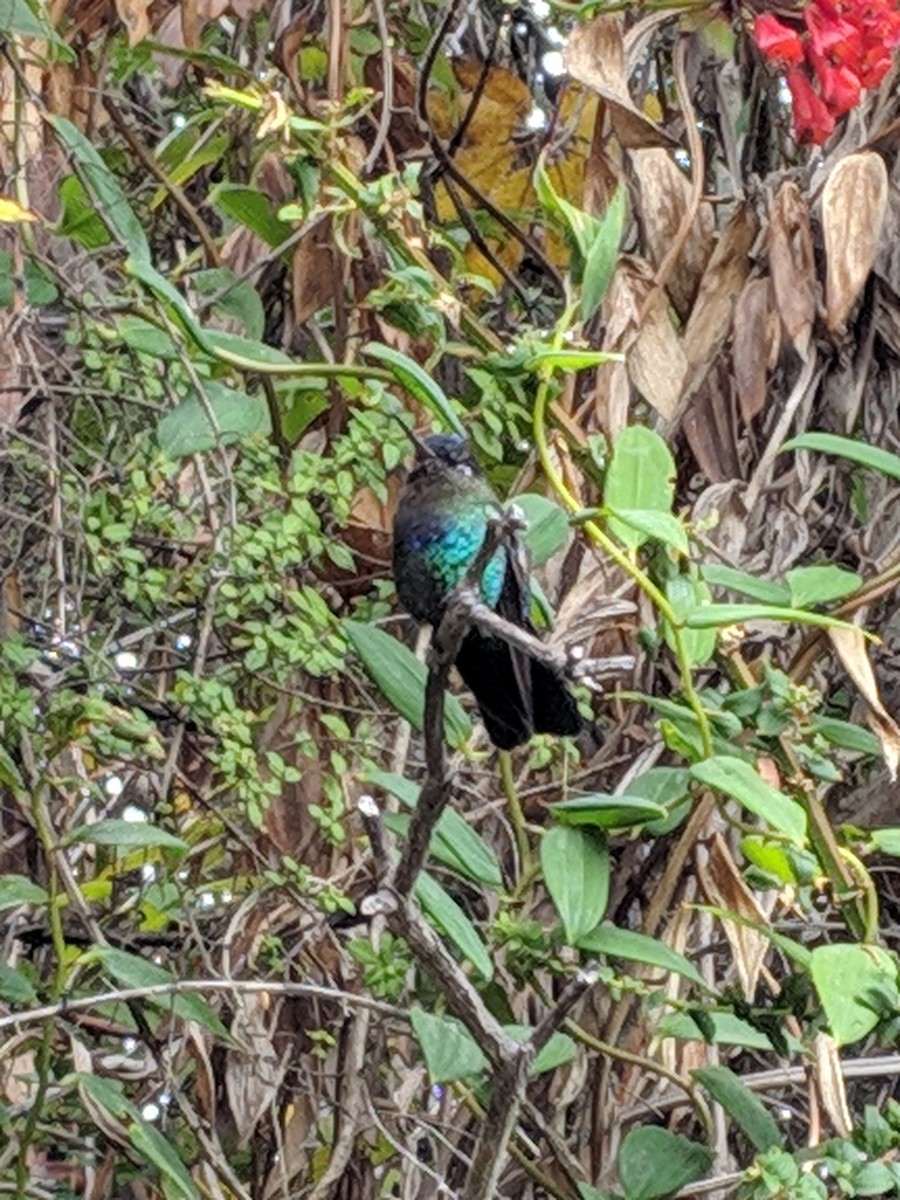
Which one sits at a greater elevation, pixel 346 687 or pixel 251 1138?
pixel 346 687

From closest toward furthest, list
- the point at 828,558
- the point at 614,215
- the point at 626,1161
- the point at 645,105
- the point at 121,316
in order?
1. the point at 614,215
2. the point at 626,1161
3. the point at 121,316
4. the point at 828,558
5. the point at 645,105

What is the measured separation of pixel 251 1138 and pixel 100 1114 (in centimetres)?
28

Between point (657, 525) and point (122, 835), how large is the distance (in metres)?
0.57

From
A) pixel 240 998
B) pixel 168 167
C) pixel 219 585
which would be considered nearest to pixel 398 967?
pixel 240 998

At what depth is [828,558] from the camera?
2.40m

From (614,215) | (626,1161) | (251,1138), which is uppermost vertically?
(614,215)

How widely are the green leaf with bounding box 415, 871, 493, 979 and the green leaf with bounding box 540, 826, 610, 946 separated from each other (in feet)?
0.23

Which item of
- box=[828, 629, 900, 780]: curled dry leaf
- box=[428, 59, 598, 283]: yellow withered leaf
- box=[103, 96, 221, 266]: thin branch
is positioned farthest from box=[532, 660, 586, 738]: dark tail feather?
box=[428, 59, 598, 283]: yellow withered leaf

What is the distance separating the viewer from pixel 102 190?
→ 2.01 meters

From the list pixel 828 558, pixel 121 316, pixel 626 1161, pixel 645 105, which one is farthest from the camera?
pixel 645 105

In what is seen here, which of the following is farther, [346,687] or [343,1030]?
[346,687]

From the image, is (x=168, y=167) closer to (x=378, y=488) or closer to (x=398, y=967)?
(x=378, y=488)

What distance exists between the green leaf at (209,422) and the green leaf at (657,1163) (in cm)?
66

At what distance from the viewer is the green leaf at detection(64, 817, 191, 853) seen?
76.4 inches
